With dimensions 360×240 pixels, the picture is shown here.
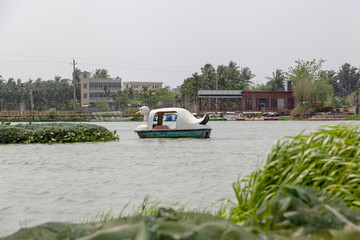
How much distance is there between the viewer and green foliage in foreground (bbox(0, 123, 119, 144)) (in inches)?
909

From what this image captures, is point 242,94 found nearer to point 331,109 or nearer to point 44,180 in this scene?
point 331,109

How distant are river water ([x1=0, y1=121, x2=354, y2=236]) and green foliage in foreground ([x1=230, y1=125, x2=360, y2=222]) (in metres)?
0.31

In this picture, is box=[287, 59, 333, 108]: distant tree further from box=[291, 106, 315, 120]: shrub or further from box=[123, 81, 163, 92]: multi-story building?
box=[123, 81, 163, 92]: multi-story building

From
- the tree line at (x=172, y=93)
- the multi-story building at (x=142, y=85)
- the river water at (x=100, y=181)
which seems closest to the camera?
the river water at (x=100, y=181)

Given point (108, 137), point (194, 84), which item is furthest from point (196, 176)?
point (194, 84)

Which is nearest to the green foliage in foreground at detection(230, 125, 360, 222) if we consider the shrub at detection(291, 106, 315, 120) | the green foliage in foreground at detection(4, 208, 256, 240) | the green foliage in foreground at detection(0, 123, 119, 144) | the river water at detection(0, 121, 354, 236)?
the river water at detection(0, 121, 354, 236)

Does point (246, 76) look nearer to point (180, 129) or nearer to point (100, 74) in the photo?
point (100, 74)

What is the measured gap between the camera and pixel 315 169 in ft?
13.6

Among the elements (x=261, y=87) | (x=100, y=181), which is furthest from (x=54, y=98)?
(x=100, y=181)

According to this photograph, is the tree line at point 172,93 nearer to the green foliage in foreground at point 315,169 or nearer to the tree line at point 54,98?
the tree line at point 54,98

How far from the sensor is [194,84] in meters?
108

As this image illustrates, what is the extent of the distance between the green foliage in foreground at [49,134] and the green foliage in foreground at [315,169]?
20.2m

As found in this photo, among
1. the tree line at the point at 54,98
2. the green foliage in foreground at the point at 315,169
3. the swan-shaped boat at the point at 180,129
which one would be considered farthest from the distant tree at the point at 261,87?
the green foliage in foreground at the point at 315,169

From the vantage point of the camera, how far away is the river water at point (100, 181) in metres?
7.67
